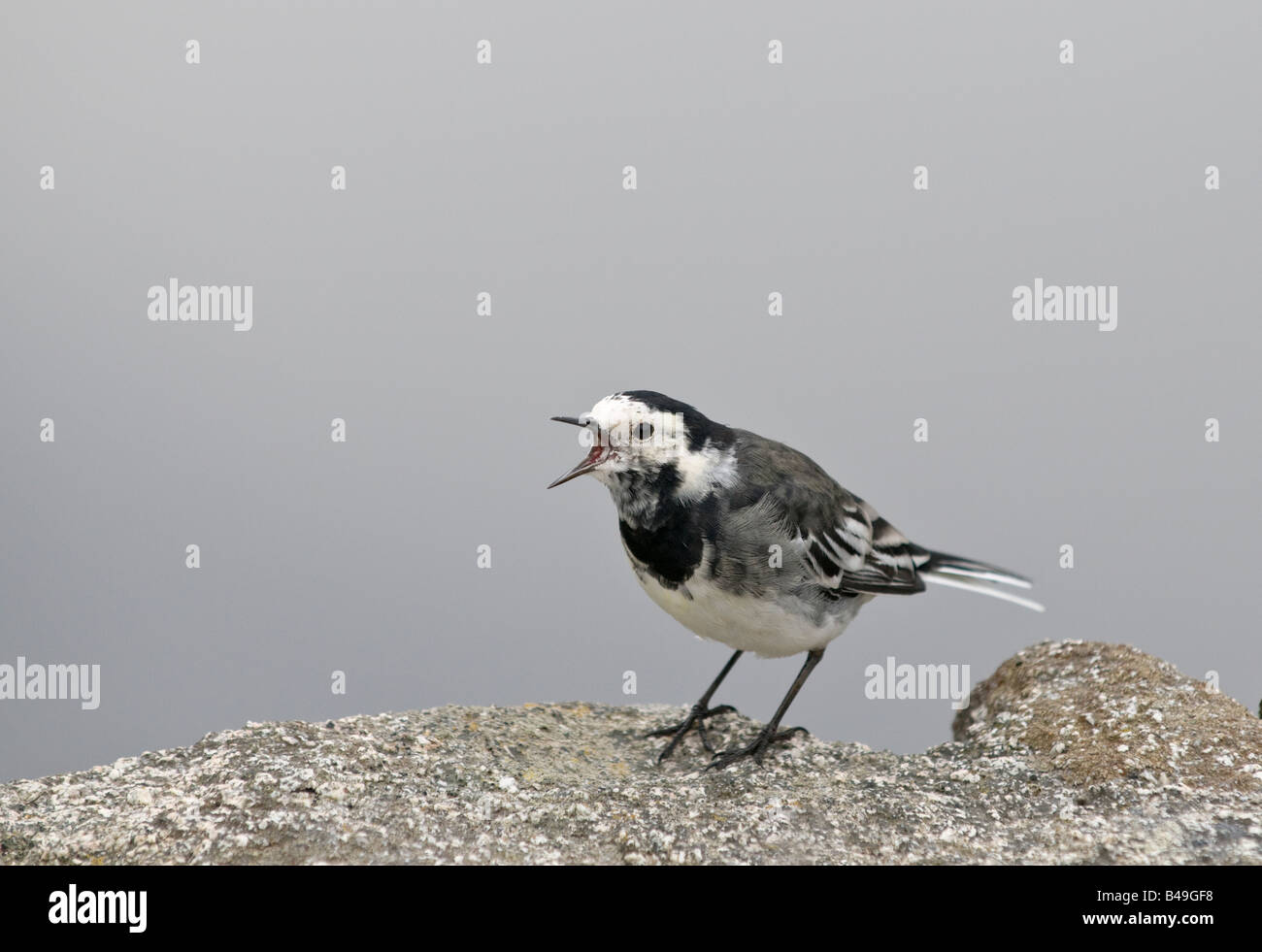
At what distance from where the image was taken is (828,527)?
516 cm

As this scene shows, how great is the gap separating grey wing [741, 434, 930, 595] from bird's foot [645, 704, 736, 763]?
109 cm

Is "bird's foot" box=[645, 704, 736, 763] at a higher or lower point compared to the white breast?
lower

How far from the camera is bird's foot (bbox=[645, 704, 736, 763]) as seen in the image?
18.2 ft

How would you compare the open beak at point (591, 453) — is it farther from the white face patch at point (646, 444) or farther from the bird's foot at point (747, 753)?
the bird's foot at point (747, 753)

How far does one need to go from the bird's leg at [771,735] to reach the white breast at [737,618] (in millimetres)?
405

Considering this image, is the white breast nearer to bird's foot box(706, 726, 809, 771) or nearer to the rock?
bird's foot box(706, 726, 809, 771)

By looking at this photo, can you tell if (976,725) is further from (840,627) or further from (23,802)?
(23,802)

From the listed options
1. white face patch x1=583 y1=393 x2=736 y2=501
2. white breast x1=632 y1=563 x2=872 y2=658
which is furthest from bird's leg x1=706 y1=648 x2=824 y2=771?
white face patch x1=583 y1=393 x2=736 y2=501

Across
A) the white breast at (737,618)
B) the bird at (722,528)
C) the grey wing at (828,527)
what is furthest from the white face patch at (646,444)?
the white breast at (737,618)

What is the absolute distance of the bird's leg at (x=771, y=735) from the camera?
17.5 ft

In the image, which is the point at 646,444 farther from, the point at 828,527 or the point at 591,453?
the point at 828,527

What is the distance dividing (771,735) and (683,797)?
2.91 feet
